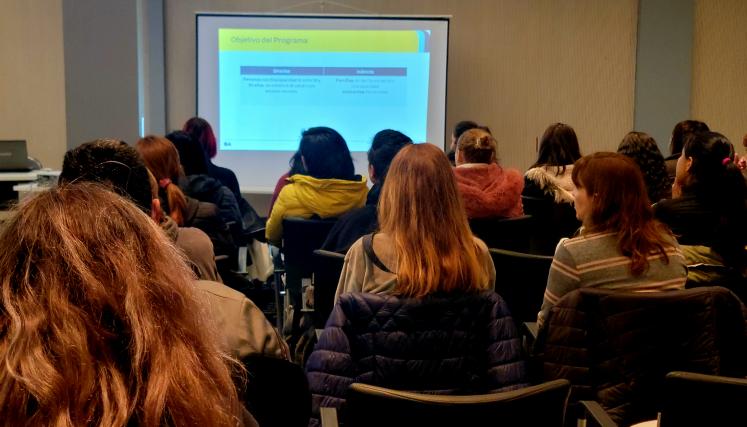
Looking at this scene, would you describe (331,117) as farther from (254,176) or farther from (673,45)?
(673,45)

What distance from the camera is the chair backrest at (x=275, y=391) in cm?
150

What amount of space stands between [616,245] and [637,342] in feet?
1.13

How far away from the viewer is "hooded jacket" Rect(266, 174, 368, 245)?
3770 millimetres

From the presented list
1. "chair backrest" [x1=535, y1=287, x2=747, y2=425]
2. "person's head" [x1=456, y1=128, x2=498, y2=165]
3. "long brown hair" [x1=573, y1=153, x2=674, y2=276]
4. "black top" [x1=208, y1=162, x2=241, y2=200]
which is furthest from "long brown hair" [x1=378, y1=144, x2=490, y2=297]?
"black top" [x1=208, y1=162, x2=241, y2=200]

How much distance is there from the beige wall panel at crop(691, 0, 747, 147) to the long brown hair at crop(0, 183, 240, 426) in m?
6.81

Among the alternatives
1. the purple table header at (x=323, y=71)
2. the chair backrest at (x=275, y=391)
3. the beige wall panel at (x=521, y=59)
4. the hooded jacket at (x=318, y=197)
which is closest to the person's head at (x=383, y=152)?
the hooded jacket at (x=318, y=197)

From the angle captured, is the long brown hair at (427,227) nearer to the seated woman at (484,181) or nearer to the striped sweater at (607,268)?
the striped sweater at (607,268)

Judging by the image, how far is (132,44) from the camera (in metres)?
5.99

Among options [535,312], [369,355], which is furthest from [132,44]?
[369,355]

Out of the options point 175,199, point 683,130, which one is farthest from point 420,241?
point 683,130

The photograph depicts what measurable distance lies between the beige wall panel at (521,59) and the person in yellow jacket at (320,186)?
319 centimetres

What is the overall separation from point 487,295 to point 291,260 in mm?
1735

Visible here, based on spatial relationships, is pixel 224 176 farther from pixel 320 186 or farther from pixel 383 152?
pixel 383 152

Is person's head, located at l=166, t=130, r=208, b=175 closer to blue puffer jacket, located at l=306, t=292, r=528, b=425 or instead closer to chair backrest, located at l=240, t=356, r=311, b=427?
blue puffer jacket, located at l=306, t=292, r=528, b=425
